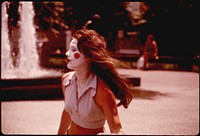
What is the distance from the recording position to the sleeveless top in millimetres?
3207

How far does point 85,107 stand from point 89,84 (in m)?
0.17

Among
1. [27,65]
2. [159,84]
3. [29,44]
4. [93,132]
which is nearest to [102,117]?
[93,132]

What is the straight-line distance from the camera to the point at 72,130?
333cm

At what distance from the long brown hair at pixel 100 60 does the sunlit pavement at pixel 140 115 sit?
3.84m

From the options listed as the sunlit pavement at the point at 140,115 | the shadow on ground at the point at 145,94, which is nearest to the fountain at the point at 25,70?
the sunlit pavement at the point at 140,115

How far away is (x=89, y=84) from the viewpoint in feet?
10.7

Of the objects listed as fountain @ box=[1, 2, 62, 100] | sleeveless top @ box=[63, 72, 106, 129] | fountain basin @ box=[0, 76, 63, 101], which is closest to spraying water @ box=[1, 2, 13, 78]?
fountain @ box=[1, 2, 62, 100]

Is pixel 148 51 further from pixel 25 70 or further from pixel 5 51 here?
pixel 5 51

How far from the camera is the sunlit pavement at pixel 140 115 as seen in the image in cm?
732

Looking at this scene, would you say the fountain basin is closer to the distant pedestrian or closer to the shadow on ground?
the shadow on ground

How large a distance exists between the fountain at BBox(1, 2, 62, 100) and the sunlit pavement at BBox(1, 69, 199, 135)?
0.56m

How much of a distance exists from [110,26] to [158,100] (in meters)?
19.3

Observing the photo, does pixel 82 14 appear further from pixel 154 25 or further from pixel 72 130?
pixel 72 130

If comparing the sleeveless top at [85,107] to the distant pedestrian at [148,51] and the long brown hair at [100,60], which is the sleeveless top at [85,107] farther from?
the distant pedestrian at [148,51]
